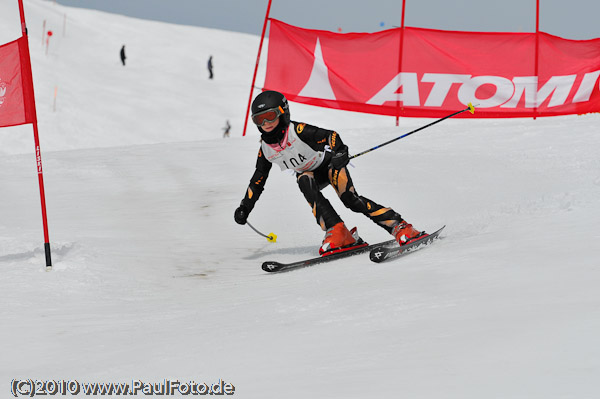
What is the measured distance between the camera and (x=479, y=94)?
11492 mm

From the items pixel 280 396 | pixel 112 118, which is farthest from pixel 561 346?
pixel 112 118

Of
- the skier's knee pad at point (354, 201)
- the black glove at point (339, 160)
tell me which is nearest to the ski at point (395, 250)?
the skier's knee pad at point (354, 201)

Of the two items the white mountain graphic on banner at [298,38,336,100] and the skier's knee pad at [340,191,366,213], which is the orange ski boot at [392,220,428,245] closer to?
the skier's knee pad at [340,191,366,213]

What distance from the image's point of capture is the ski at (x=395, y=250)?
4.45m

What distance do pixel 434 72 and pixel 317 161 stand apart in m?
6.87

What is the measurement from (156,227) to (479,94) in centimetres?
695

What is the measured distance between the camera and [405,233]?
4.95m

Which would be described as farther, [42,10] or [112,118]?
[42,10]

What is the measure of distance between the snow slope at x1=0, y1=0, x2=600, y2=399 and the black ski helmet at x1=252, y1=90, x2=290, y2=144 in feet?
3.62

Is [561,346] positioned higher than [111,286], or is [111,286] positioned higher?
[561,346]

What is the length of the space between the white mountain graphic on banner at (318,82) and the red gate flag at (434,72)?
0.06ft

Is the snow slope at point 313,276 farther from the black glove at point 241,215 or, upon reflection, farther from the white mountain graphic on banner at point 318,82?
the white mountain graphic on banner at point 318,82

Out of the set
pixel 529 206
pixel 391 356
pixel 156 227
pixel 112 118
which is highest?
pixel 391 356

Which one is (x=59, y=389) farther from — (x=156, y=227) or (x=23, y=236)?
(x=156, y=227)
